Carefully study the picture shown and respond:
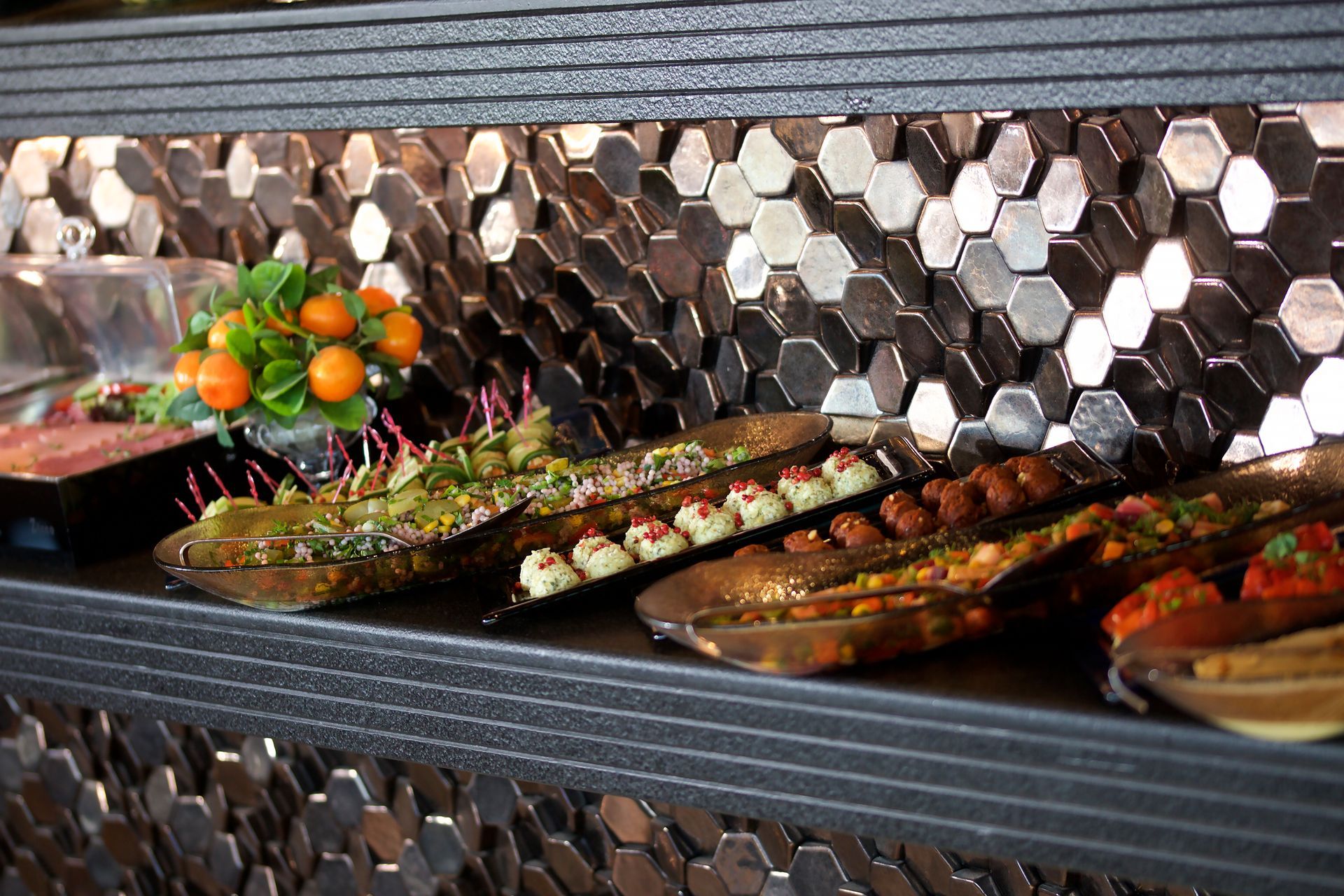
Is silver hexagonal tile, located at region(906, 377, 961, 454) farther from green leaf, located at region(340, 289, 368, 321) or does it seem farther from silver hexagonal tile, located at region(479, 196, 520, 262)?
green leaf, located at region(340, 289, 368, 321)

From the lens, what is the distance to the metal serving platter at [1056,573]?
1057 millimetres

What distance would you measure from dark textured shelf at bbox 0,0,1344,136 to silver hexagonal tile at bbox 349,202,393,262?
1.15 ft

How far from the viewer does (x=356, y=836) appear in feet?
6.04

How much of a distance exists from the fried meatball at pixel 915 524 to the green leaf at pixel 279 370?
2.64ft

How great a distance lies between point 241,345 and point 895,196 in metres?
0.83

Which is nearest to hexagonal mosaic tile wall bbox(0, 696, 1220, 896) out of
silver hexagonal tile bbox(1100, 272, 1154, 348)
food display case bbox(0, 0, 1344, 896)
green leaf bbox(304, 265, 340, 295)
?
food display case bbox(0, 0, 1344, 896)

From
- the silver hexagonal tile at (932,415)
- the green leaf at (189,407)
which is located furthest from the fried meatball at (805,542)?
the green leaf at (189,407)

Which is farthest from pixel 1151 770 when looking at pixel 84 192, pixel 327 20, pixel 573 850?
pixel 84 192

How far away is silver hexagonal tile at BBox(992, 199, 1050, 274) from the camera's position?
135 centimetres

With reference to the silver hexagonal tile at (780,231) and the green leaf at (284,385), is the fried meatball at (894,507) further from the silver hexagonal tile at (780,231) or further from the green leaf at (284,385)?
the green leaf at (284,385)

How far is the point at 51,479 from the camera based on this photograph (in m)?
1.49

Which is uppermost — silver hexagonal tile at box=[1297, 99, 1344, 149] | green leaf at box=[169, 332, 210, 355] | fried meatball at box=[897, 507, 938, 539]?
silver hexagonal tile at box=[1297, 99, 1344, 149]

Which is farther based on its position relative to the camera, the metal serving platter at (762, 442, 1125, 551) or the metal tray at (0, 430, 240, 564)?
the metal tray at (0, 430, 240, 564)

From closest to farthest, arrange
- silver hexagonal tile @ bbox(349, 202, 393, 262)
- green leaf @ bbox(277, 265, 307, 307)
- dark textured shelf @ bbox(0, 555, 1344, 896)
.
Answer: dark textured shelf @ bbox(0, 555, 1344, 896)
green leaf @ bbox(277, 265, 307, 307)
silver hexagonal tile @ bbox(349, 202, 393, 262)
